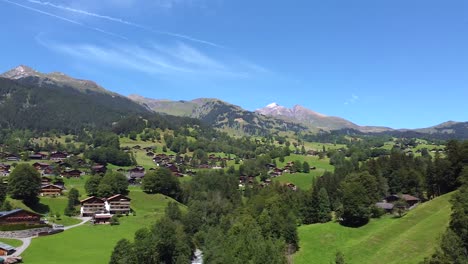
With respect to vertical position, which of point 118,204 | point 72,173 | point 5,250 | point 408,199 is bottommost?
point 5,250

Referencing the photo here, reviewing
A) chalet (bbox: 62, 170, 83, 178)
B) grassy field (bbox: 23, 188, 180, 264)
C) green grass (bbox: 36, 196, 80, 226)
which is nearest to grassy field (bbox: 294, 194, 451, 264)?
grassy field (bbox: 23, 188, 180, 264)

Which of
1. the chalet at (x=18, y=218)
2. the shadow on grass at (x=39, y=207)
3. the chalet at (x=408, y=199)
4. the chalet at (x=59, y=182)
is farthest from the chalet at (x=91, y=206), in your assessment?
the chalet at (x=408, y=199)

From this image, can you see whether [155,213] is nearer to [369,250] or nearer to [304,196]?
[304,196]

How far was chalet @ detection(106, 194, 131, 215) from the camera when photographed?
432 feet

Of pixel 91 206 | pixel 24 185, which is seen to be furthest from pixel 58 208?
pixel 24 185

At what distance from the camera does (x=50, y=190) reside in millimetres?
147500

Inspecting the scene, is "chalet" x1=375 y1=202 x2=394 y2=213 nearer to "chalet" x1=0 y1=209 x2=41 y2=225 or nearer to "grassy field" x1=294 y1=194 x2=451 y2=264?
"grassy field" x1=294 y1=194 x2=451 y2=264

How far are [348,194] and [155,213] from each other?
2433 inches

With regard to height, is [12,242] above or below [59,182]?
below

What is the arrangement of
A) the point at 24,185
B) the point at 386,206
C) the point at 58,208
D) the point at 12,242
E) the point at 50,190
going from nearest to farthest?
the point at 12,242 → the point at 386,206 → the point at 24,185 → the point at 58,208 → the point at 50,190

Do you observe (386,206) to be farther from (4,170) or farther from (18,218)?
(4,170)

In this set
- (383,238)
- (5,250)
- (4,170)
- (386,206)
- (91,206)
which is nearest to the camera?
(383,238)

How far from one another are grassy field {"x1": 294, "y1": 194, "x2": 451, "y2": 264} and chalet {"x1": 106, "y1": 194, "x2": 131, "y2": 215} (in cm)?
6247

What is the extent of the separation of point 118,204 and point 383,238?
86.2 m
